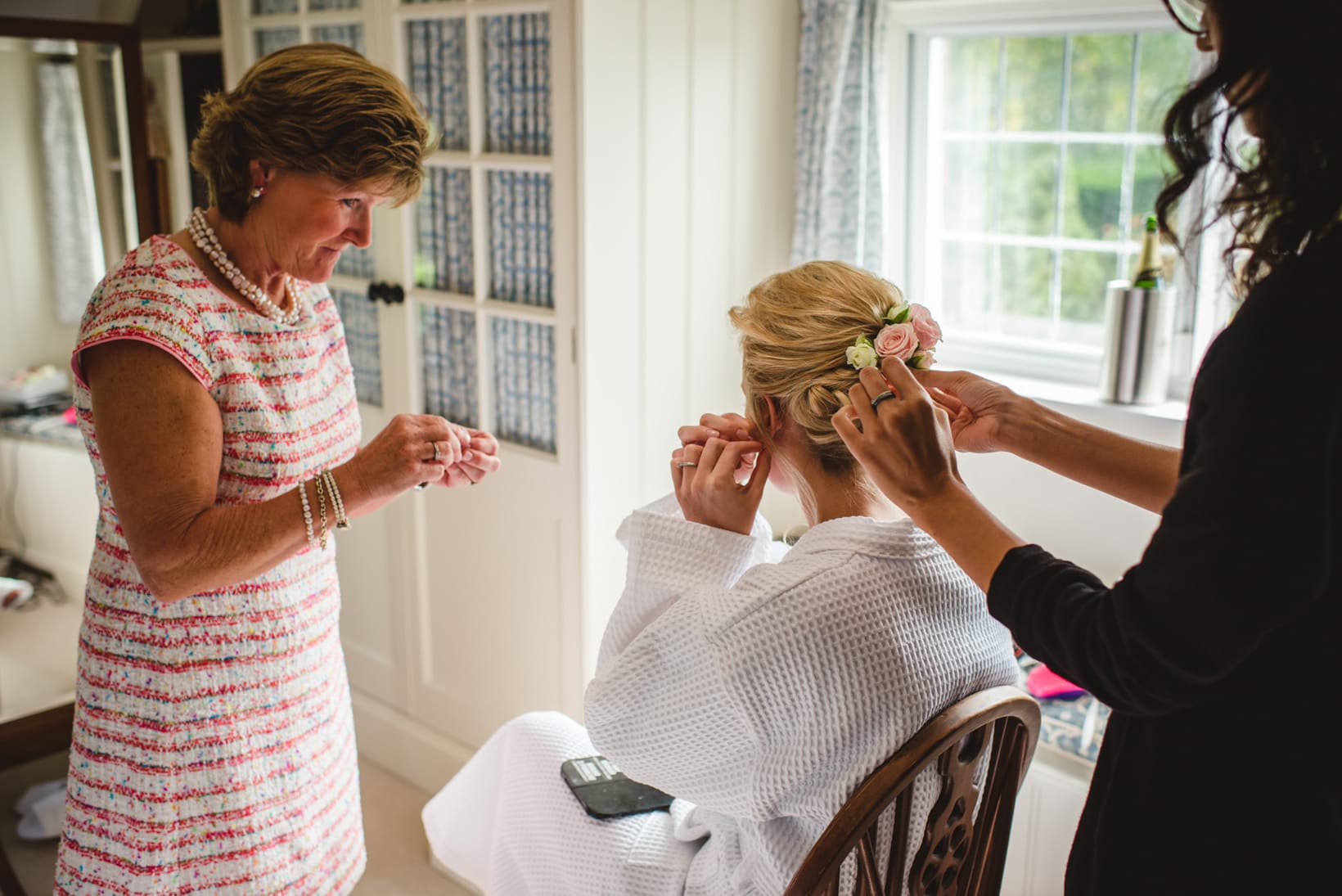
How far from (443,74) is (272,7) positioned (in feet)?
2.12

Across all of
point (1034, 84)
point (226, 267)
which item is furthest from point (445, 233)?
point (1034, 84)

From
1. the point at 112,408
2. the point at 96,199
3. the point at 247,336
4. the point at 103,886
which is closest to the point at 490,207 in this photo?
the point at 96,199

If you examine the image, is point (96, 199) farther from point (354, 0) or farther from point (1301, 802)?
point (1301, 802)

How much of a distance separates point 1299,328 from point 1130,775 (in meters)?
0.44

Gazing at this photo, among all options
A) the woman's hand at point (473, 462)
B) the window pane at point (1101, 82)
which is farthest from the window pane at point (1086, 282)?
the woman's hand at point (473, 462)

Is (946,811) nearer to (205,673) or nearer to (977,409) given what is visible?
(977,409)

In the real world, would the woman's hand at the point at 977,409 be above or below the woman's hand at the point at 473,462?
above

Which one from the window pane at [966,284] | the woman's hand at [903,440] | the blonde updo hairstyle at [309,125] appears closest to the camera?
the woman's hand at [903,440]

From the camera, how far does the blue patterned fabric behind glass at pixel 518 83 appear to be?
230 cm

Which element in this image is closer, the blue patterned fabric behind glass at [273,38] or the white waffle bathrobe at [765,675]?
the white waffle bathrobe at [765,675]

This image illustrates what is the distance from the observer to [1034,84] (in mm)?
2604

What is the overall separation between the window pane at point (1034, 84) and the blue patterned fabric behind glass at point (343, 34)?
58.9 inches

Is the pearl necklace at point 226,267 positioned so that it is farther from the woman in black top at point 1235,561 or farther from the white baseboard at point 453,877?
the white baseboard at point 453,877

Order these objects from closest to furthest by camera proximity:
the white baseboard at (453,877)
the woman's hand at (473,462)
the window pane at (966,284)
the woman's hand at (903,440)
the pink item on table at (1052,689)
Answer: the woman's hand at (903,440)
the woman's hand at (473,462)
the pink item on table at (1052,689)
the white baseboard at (453,877)
the window pane at (966,284)
